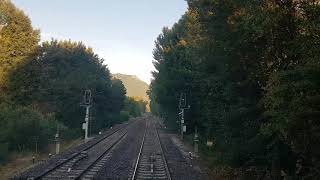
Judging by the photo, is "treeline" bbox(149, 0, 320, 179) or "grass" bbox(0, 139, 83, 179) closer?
"treeline" bbox(149, 0, 320, 179)

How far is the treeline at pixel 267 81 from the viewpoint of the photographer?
14008mm

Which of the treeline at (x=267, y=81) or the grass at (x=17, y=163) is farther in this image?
the grass at (x=17, y=163)

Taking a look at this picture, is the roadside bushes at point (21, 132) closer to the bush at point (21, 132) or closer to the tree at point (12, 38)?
the bush at point (21, 132)

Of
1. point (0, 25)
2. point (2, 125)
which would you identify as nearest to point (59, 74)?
point (0, 25)

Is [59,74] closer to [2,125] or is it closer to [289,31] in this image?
[2,125]

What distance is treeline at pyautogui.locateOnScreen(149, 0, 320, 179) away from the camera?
551 inches

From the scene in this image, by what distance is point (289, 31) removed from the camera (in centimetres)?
1711

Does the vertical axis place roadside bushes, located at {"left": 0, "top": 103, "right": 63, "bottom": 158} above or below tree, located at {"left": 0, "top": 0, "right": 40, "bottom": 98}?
below

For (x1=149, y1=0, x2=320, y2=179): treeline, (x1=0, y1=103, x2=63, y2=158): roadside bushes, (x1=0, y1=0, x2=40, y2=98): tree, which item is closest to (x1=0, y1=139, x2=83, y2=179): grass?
(x1=0, y1=103, x2=63, y2=158): roadside bushes

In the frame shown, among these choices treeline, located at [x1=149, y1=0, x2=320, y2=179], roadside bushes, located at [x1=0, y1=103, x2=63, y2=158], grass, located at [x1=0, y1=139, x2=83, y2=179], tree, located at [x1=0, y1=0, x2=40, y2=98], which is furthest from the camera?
tree, located at [x1=0, y1=0, x2=40, y2=98]

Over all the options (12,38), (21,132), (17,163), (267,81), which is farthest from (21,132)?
(267,81)

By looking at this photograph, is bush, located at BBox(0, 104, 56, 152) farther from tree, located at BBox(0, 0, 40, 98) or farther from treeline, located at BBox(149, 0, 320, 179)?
treeline, located at BBox(149, 0, 320, 179)

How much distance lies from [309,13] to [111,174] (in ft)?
39.8

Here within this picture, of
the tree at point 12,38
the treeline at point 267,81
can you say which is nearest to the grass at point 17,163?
the treeline at point 267,81
